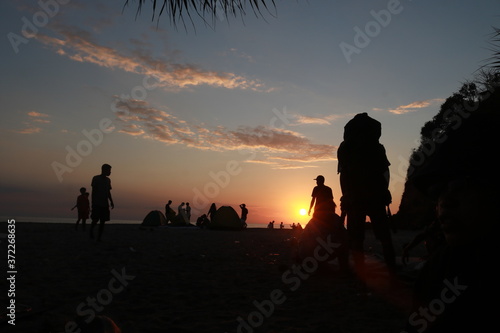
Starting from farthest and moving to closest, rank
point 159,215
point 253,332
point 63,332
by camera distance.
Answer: point 159,215, point 253,332, point 63,332

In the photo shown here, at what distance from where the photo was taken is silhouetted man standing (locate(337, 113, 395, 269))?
5.15 m

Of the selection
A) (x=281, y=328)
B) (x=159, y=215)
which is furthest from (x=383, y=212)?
(x=159, y=215)

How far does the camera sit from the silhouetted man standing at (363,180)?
515 centimetres

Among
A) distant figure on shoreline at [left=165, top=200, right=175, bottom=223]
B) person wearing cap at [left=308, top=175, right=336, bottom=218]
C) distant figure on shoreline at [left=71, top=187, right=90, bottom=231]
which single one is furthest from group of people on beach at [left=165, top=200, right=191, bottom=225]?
person wearing cap at [left=308, top=175, right=336, bottom=218]

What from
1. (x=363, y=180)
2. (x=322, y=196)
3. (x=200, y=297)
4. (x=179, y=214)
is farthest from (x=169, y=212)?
(x=363, y=180)

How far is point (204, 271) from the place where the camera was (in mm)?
6500

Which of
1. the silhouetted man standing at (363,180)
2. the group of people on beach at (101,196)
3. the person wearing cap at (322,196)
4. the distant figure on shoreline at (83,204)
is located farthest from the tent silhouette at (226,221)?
the silhouetted man standing at (363,180)

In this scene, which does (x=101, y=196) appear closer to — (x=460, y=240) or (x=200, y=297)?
(x=200, y=297)

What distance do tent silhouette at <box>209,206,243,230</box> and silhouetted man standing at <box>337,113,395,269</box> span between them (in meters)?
19.7

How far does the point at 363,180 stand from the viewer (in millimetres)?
5180

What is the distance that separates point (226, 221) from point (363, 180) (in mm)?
20129

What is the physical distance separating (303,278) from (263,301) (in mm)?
1647

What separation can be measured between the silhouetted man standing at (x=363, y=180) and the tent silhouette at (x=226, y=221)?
19.7m

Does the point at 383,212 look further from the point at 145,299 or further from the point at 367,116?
the point at 145,299
